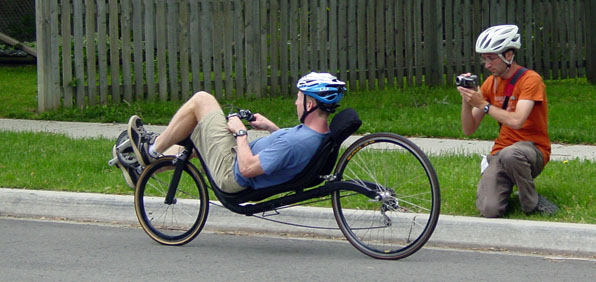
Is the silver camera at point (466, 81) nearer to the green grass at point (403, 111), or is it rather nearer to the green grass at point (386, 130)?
the green grass at point (386, 130)

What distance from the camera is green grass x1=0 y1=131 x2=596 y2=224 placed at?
707 centimetres

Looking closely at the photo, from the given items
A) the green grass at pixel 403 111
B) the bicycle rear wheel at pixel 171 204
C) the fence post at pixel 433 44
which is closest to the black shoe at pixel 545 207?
the bicycle rear wheel at pixel 171 204

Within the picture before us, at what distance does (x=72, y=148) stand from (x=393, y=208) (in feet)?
15.3

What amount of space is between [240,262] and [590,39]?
10.0 meters

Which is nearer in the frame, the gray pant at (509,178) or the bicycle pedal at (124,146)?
the gray pant at (509,178)

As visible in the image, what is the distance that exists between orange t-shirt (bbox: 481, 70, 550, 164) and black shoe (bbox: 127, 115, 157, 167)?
2.43 m

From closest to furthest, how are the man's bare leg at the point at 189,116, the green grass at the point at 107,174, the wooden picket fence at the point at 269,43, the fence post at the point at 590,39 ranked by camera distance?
1. the man's bare leg at the point at 189,116
2. the green grass at the point at 107,174
3. the wooden picket fence at the point at 269,43
4. the fence post at the point at 590,39

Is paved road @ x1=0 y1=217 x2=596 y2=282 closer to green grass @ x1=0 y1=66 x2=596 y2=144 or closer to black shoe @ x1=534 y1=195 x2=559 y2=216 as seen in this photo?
black shoe @ x1=534 y1=195 x2=559 y2=216

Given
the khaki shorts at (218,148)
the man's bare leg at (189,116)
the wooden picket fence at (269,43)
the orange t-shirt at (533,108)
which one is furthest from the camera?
the wooden picket fence at (269,43)

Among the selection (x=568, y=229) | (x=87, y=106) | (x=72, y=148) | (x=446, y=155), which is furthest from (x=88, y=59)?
(x=568, y=229)

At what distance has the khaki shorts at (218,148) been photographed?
6.38m

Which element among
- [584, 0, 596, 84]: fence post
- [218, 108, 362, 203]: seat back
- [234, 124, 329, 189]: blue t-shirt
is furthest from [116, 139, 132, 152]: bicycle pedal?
[584, 0, 596, 84]: fence post

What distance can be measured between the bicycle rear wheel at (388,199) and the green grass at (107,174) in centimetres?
11

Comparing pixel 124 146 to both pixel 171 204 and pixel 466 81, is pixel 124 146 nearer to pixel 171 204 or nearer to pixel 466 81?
pixel 171 204
